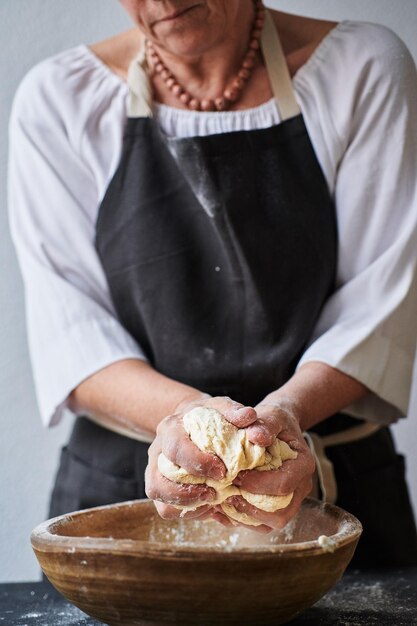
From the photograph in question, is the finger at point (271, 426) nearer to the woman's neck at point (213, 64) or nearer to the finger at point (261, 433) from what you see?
the finger at point (261, 433)

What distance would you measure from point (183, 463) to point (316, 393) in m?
0.30

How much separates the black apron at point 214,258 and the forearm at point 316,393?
0.10 meters

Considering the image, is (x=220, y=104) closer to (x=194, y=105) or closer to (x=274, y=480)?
(x=194, y=105)

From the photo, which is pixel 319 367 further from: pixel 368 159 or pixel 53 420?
pixel 53 420

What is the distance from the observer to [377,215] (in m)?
1.39

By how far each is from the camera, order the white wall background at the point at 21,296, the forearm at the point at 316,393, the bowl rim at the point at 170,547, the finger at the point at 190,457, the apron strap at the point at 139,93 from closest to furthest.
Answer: the bowl rim at the point at 170,547 → the finger at the point at 190,457 → the forearm at the point at 316,393 → the apron strap at the point at 139,93 → the white wall background at the point at 21,296

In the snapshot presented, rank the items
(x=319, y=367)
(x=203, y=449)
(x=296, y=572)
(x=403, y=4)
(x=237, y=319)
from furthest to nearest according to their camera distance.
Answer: (x=403, y=4) < (x=237, y=319) < (x=319, y=367) < (x=203, y=449) < (x=296, y=572)

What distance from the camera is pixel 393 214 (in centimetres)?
139

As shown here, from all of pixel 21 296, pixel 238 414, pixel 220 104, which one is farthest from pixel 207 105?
pixel 21 296

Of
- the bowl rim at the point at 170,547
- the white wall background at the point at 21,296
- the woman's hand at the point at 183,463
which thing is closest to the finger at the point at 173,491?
the woman's hand at the point at 183,463

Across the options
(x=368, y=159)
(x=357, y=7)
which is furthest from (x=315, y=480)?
(x=357, y=7)

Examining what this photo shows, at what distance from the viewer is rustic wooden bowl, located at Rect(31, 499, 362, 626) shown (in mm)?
880

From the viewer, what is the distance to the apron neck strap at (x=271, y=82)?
1.43 m

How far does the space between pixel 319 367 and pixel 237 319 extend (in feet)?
0.54
